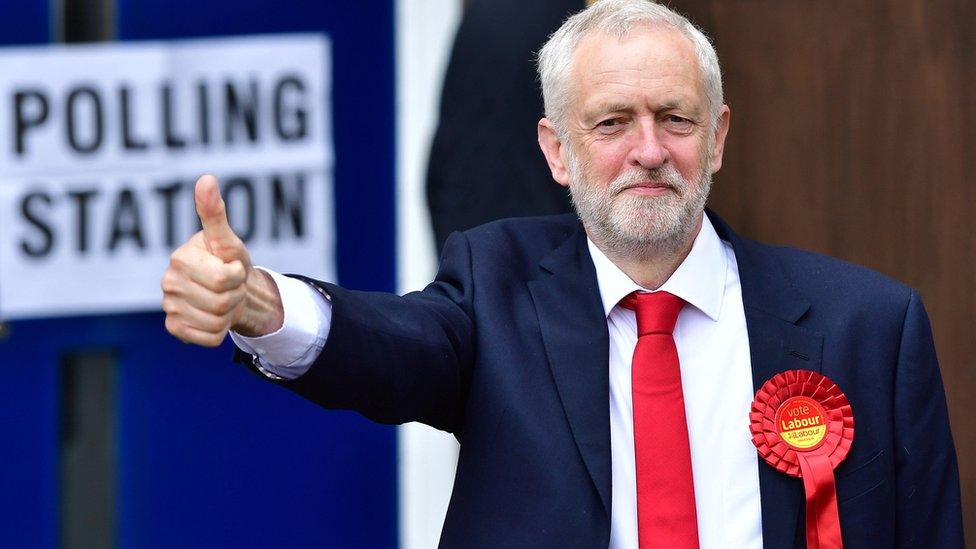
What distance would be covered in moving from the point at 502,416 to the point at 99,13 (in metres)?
2.16

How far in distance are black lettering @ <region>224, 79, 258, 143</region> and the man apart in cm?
163

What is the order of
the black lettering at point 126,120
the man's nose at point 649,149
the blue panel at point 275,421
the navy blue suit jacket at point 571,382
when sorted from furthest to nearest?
the blue panel at point 275,421, the black lettering at point 126,120, the man's nose at point 649,149, the navy blue suit jacket at point 571,382

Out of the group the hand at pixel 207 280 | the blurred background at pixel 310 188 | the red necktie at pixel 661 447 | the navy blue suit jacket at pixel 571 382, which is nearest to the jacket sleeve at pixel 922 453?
the navy blue suit jacket at pixel 571 382

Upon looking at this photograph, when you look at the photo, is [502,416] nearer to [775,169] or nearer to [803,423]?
[803,423]

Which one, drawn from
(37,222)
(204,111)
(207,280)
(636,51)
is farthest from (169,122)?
(207,280)

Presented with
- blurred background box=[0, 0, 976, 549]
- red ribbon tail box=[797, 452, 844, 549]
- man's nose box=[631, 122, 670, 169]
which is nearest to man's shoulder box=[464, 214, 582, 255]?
man's nose box=[631, 122, 670, 169]

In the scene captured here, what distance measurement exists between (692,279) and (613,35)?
40 cm

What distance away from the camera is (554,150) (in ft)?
8.65

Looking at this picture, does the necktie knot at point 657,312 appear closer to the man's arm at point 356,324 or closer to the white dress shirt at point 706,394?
the white dress shirt at point 706,394

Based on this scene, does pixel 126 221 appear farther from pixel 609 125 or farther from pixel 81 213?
pixel 609 125

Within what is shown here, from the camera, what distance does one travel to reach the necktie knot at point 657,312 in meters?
2.42

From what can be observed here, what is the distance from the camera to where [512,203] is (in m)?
3.83

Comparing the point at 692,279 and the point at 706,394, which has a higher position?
the point at 692,279

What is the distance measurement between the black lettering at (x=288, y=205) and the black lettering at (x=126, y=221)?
0.34 metres
